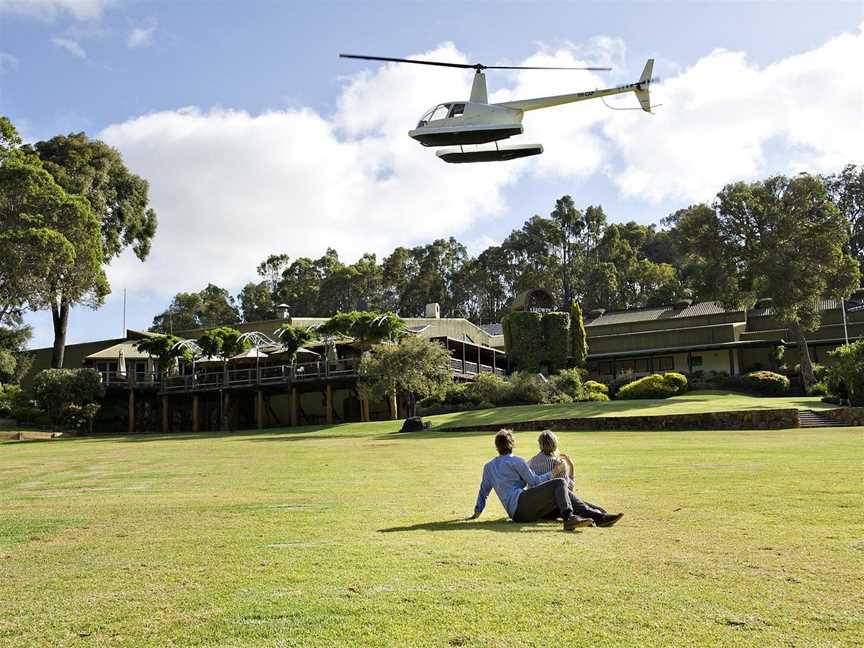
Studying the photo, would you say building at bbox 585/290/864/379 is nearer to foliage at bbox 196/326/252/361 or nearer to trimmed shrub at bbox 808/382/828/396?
trimmed shrub at bbox 808/382/828/396

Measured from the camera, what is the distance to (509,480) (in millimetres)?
8719

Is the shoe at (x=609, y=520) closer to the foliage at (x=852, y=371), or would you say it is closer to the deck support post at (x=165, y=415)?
the foliage at (x=852, y=371)

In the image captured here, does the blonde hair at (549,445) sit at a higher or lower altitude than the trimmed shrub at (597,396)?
lower

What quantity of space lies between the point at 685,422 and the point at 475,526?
23772 mm

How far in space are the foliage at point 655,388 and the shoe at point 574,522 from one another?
3699 cm

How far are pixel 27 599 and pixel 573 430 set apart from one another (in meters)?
26.9

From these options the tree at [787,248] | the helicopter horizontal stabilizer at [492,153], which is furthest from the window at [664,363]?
the helicopter horizontal stabilizer at [492,153]

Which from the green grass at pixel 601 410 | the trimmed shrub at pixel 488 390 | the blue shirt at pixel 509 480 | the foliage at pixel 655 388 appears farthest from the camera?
the foliage at pixel 655 388

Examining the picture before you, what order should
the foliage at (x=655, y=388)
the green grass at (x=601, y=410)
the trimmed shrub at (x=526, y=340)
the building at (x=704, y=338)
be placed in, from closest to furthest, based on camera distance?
1. the green grass at (x=601, y=410)
2. the foliage at (x=655, y=388)
3. the building at (x=704, y=338)
4. the trimmed shrub at (x=526, y=340)

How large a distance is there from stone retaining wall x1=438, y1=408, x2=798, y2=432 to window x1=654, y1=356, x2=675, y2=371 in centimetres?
2651

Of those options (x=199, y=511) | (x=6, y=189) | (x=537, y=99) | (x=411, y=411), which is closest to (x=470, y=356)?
(x=411, y=411)

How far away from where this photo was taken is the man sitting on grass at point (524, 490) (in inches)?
326

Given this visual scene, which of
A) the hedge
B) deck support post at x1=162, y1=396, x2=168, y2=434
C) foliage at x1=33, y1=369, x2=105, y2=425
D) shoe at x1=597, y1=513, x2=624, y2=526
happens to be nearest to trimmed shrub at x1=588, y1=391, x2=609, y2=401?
the hedge

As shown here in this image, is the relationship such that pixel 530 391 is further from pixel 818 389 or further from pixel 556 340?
pixel 818 389
